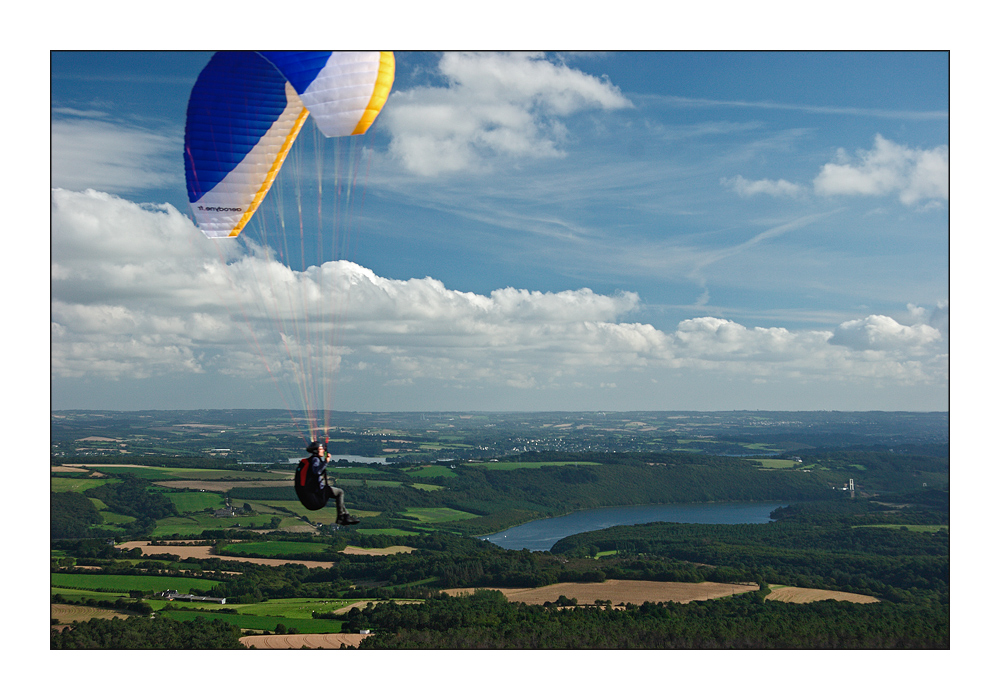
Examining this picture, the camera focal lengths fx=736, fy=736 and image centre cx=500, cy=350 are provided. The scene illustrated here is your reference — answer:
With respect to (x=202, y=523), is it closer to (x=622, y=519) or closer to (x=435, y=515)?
(x=435, y=515)

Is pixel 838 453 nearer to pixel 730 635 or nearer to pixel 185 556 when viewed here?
pixel 730 635

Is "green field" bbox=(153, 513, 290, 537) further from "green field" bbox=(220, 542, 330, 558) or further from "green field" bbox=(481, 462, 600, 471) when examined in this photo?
"green field" bbox=(481, 462, 600, 471)

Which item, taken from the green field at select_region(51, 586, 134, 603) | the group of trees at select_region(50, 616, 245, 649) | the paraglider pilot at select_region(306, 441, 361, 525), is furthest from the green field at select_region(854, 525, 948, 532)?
→ the paraglider pilot at select_region(306, 441, 361, 525)

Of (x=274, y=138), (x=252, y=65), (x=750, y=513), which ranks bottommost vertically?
(x=750, y=513)

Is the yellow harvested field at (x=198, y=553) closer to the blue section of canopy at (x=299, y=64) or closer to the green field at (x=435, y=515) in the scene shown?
the green field at (x=435, y=515)

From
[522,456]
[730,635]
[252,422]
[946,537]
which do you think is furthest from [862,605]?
[252,422]

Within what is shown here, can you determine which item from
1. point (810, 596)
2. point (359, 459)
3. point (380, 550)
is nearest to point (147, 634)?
point (380, 550)
